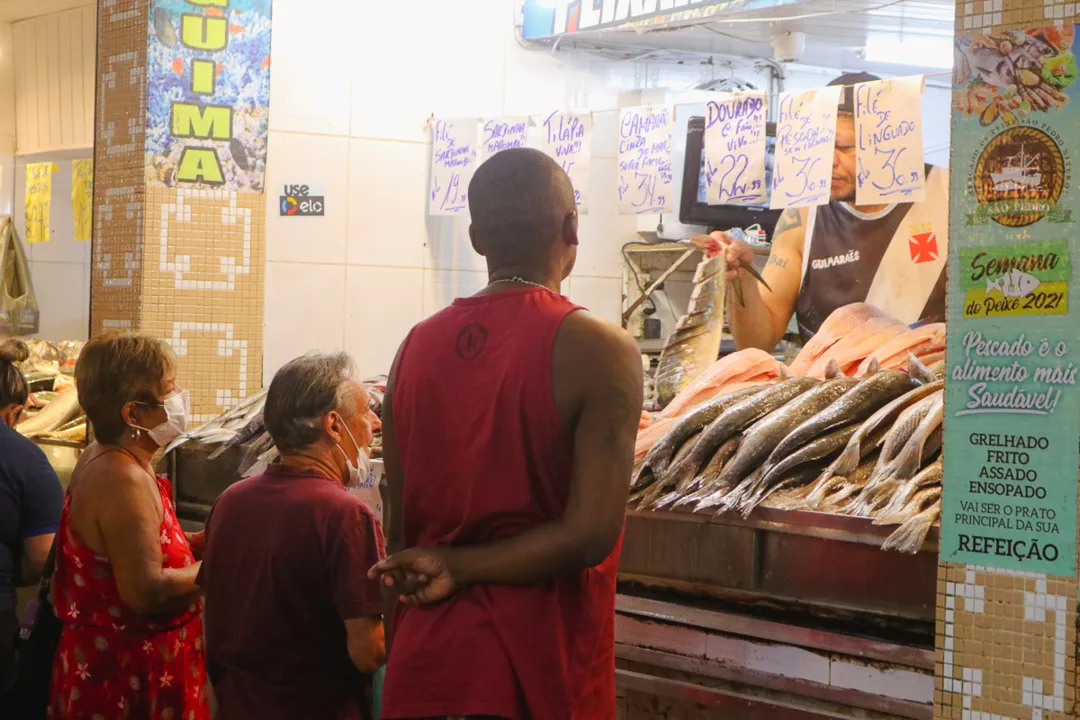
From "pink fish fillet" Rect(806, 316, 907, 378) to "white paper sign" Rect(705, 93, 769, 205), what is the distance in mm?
862

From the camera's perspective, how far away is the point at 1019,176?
247 centimetres

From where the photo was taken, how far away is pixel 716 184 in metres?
5.86

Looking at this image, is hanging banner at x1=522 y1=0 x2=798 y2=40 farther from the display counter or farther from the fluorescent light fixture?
the display counter

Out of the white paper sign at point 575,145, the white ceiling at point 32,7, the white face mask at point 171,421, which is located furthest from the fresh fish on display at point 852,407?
the white ceiling at point 32,7

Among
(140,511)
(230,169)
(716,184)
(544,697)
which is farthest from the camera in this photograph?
(230,169)

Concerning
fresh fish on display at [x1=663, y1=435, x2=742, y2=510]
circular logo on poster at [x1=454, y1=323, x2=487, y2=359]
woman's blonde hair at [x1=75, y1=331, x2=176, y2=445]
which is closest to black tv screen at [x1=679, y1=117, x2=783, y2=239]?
fresh fish on display at [x1=663, y1=435, x2=742, y2=510]

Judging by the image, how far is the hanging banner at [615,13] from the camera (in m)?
6.05

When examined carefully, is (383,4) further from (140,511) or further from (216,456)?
(140,511)

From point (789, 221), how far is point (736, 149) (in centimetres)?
111

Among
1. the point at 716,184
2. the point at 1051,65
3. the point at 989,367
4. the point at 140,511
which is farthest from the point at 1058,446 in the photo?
the point at 716,184

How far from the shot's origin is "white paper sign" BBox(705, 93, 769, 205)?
18.7ft

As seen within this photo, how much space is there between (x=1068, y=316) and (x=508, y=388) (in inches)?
47.4

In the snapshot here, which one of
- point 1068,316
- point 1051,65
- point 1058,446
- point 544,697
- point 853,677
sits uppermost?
point 1051,65

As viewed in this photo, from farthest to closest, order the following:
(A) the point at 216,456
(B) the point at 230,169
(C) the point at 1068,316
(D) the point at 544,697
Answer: (B) the point at 230,169 → (A) the point at 216,456 → (C) the point at 1068,316 → (D) the point at 544,697
